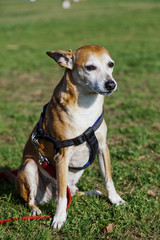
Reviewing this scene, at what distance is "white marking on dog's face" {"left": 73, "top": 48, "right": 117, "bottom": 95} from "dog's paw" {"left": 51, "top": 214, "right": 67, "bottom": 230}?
131 cm

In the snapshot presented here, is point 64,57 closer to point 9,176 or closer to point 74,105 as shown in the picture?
point 74,105

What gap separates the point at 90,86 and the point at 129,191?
56.6 inches

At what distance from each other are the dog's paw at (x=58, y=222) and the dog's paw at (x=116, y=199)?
582 mm

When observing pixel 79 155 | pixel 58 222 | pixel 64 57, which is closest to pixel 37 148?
pixel 79 155

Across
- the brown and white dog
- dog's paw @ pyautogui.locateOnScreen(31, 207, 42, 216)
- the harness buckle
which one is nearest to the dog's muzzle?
the brown and white dog

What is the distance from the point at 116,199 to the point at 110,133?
74.8 inches

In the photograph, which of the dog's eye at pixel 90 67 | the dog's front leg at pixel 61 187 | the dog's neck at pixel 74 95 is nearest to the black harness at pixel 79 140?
the dog's front leg at pixel 61 187

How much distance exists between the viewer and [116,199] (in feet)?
11.0

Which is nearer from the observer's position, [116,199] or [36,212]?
[36,212]

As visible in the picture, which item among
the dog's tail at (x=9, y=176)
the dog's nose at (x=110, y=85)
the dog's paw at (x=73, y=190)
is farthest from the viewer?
the dog's tail at (x=9, y=176)

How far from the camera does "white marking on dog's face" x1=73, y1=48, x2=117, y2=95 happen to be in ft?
9.59

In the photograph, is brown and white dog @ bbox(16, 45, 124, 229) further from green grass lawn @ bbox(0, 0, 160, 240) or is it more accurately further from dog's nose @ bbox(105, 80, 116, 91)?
green grass lawn @ bbox(0, 0, 160, 240)

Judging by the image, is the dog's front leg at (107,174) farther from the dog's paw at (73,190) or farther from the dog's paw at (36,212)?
the dog's paw at (36,212)

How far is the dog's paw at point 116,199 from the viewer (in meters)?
3.33
